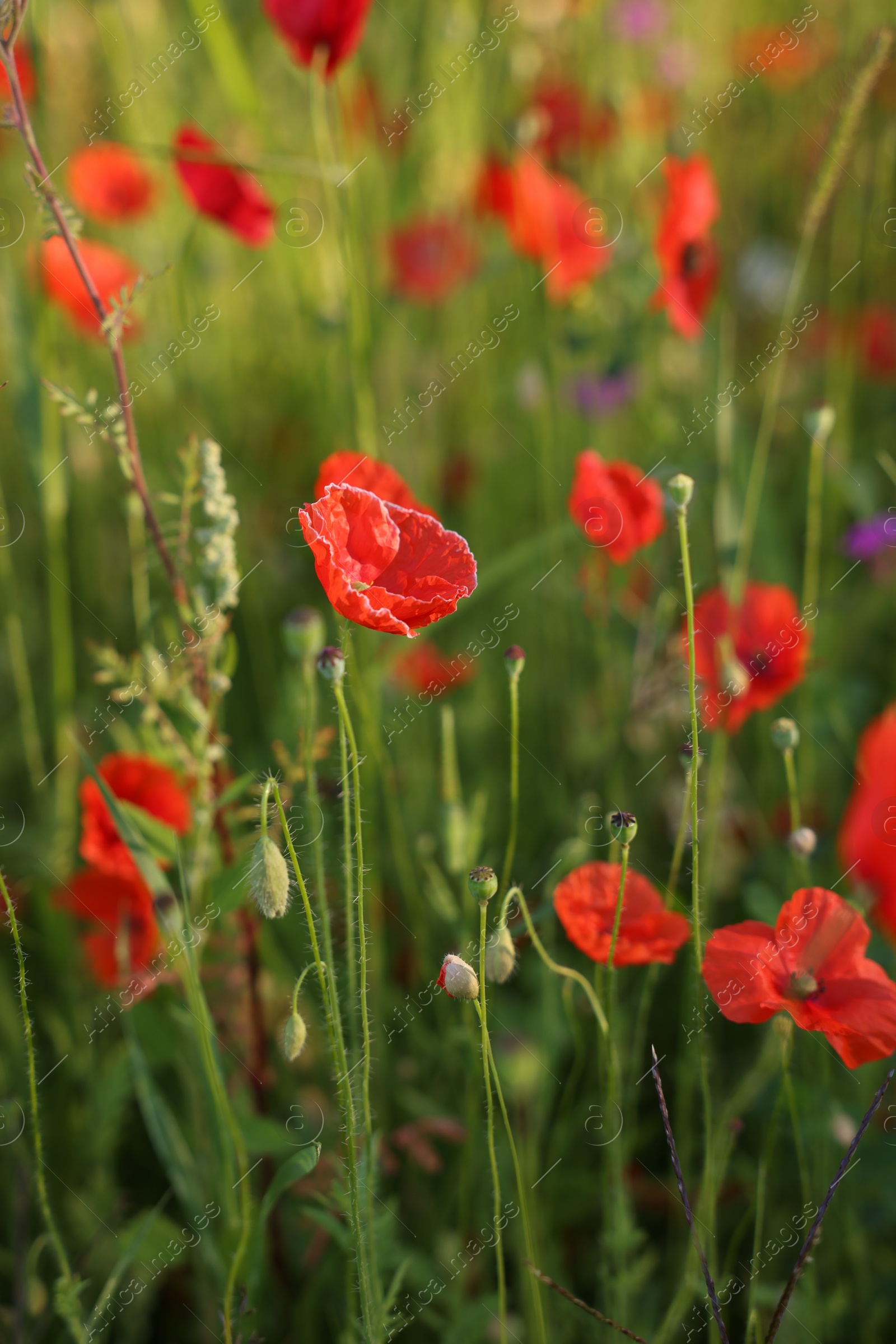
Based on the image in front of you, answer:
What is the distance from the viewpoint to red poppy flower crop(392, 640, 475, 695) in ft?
5.77

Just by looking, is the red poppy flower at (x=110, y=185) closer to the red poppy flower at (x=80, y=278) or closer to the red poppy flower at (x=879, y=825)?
the red poppy flower at (x=80, y=278)

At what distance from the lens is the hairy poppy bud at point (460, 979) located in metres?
0.75

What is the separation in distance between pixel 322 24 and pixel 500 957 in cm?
125

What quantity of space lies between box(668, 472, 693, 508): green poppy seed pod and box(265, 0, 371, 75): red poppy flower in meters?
0.93

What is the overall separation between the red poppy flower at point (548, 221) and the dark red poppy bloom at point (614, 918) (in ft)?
3.89

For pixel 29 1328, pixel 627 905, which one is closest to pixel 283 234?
pixel 627 905

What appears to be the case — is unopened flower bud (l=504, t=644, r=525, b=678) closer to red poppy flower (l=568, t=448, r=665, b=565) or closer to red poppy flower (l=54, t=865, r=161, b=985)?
red poppy flower (l=568, t=448, r=665, b=565)

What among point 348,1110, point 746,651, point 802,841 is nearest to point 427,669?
point 746,651

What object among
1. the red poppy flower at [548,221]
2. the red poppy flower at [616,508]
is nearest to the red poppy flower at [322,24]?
the red poppy flower at [548,221]

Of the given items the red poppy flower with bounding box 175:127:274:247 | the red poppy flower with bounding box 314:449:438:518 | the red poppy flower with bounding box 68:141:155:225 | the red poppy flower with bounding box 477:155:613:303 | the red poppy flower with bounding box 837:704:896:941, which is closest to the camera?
the red poppy flower with bounding box 314:449:438:518

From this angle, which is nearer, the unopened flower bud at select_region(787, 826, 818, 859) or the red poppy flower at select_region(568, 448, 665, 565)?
the unopened flower bud at select_region(787, 826, 818, 859)

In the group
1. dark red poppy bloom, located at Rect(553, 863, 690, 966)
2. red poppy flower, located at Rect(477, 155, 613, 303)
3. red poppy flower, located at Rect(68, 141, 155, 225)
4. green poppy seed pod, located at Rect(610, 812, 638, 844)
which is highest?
red poppy flower, located at Rect(68, 141, 155, 225)

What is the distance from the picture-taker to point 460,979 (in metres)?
0.75

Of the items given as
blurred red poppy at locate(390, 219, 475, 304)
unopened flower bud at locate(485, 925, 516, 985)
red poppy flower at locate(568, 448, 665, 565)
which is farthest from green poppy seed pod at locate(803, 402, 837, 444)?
blurred red poppy at locate(390, 219, 475, 304)
